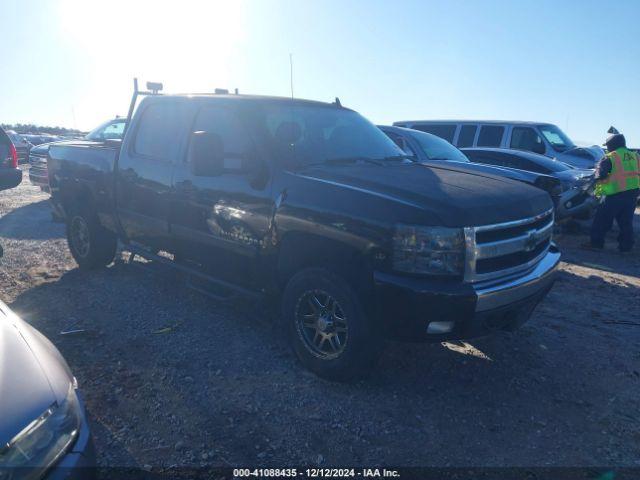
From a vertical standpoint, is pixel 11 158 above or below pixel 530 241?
below

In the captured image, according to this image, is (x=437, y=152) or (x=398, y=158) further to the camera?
(x=437, y=152)

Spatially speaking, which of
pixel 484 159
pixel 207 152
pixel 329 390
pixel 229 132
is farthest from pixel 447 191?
pixel 484 159

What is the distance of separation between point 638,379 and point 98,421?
3863mm

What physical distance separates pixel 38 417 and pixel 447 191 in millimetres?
2521

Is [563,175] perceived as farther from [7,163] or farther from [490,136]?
[7,163]

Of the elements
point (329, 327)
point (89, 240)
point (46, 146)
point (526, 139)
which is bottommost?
point (89, 240)

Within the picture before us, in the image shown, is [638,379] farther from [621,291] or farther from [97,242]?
[97,242]

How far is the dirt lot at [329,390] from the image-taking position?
108 inches

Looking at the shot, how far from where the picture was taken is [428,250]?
2807mm

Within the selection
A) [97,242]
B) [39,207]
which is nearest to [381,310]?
[97,242]

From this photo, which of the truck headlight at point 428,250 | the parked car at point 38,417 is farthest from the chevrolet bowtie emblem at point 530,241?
the parked car at point 38,417

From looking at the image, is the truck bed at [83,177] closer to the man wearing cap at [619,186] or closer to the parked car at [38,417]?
the parked car at [38,417]

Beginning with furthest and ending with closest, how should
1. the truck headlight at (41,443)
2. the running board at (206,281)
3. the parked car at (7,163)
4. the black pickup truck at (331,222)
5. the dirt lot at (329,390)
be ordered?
the parked car at (7,163) → the running board at (206,281) → the black pickup truck at (331,222) → the dirt lot at (329,390) → the truck headlight at (41,443)

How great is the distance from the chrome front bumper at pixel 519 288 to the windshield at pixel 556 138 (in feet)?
26.9
